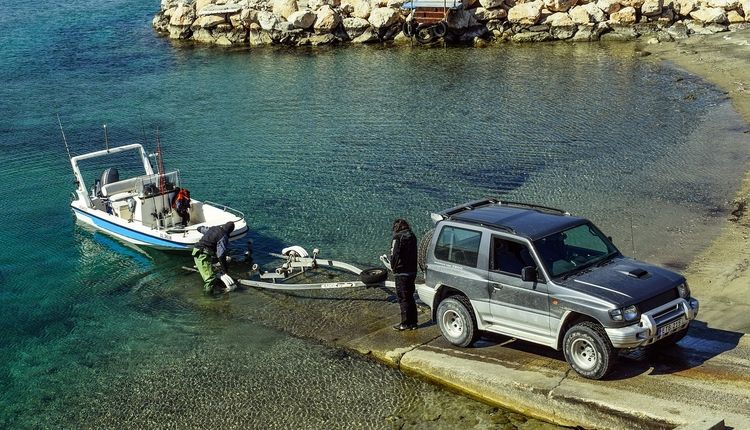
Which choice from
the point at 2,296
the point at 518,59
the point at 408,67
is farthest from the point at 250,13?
the point at 2,296

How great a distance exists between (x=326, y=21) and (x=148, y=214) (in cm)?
3065

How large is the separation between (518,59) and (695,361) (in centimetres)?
3352

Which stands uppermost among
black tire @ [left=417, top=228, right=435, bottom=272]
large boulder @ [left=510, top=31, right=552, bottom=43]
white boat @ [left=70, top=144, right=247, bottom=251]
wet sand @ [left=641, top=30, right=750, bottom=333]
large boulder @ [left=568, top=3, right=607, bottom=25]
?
large boulder @ [left=568, top=3, right=607, bottom=25]

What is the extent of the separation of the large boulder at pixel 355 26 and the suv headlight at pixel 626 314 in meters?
40.7

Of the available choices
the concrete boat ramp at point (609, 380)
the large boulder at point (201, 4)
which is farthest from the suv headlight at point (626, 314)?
the large boulder at point (201, 4)

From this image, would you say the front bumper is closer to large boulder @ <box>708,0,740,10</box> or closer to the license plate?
the license plate

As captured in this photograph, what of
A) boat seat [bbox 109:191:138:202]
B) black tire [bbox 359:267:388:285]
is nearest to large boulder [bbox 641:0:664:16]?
boat seat [bbox 109:191:138:202]

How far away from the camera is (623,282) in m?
12.7

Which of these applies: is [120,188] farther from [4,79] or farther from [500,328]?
[4,79]

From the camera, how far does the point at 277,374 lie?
1496 centimetres

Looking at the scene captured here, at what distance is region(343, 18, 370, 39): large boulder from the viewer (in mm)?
51000

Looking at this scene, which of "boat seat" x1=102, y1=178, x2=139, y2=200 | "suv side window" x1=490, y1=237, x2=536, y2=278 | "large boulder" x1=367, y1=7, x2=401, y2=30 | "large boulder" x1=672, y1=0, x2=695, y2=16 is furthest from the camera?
"large boulder" x1=367, y1=7, x2=401, y2=30

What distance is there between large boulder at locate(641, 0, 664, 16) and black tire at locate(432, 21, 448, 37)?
10.5 meters

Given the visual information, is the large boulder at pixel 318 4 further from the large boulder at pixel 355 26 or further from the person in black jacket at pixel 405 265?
the person in black jacket at pixel 405 265
